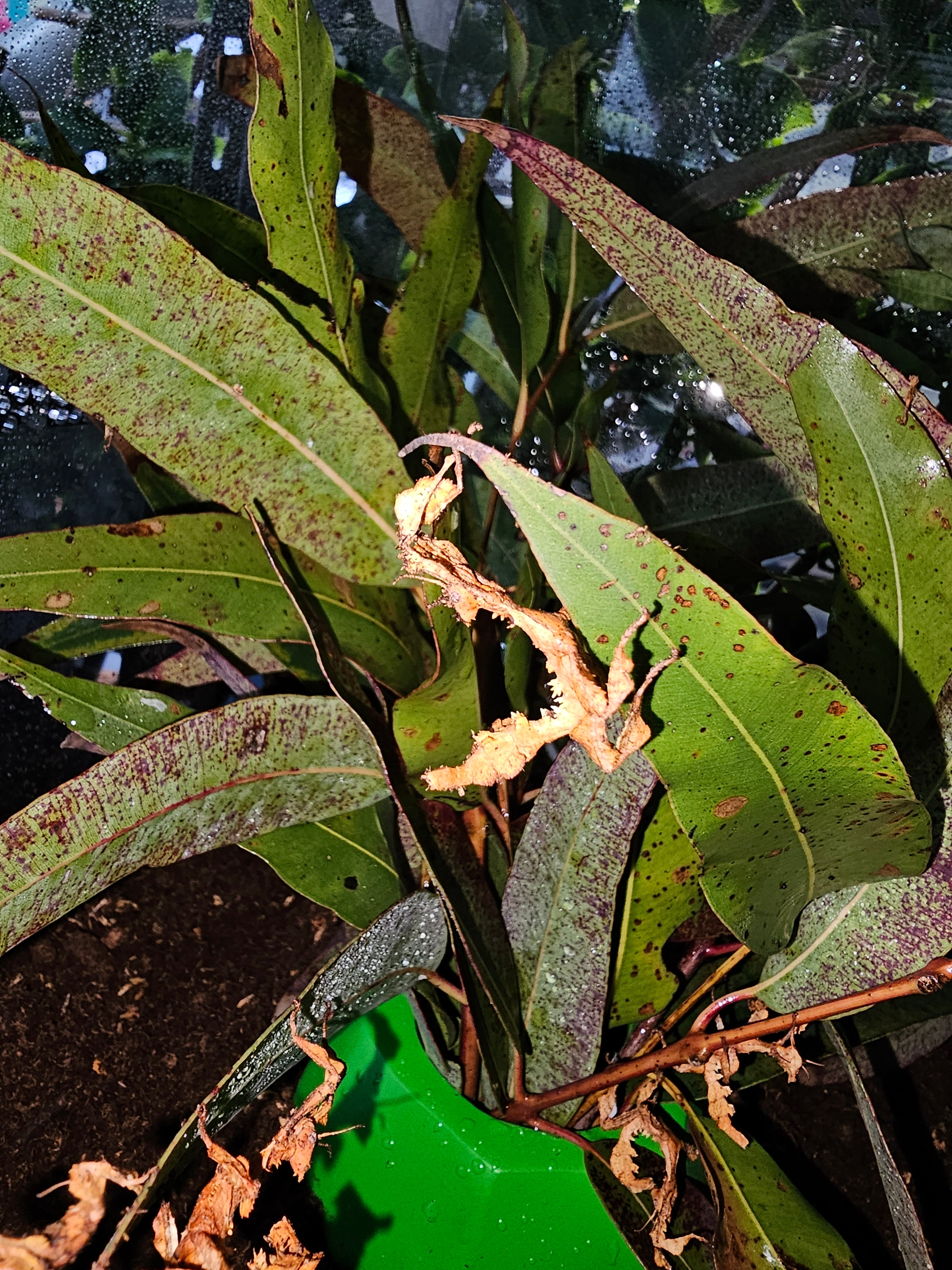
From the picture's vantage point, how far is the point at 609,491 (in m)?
0.48

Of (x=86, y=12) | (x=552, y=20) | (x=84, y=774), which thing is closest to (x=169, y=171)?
(x=86, y=12)

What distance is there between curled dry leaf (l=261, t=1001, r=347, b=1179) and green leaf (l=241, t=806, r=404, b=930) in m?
0.13

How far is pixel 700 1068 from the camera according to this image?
44 centimetres

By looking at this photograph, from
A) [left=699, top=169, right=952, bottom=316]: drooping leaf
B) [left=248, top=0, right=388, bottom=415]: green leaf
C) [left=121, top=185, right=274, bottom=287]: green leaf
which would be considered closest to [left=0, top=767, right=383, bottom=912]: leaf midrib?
[left=248, top=0, right=388, bottom=415]: green leaf

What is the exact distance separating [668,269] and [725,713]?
0.20 m

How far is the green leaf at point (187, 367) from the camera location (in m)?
0.42

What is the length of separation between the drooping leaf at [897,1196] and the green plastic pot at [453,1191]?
130 mm

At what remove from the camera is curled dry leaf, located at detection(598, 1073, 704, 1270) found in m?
0.45

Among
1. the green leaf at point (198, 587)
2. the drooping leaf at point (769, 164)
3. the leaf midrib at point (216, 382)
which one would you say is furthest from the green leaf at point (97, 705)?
the drooping leaf at point (769, 164)

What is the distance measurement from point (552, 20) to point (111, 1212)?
3.07 ft

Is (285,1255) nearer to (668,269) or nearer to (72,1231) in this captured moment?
(72,1231)

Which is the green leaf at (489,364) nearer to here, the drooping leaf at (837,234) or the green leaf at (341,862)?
the drooping leaf at (837,234)

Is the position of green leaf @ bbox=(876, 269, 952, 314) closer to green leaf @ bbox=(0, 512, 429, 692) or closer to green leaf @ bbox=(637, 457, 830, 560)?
green leaf @ bbox=(637, 457, 830, 560)

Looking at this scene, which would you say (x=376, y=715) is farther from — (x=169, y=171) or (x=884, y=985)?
(x=169, y=171)
